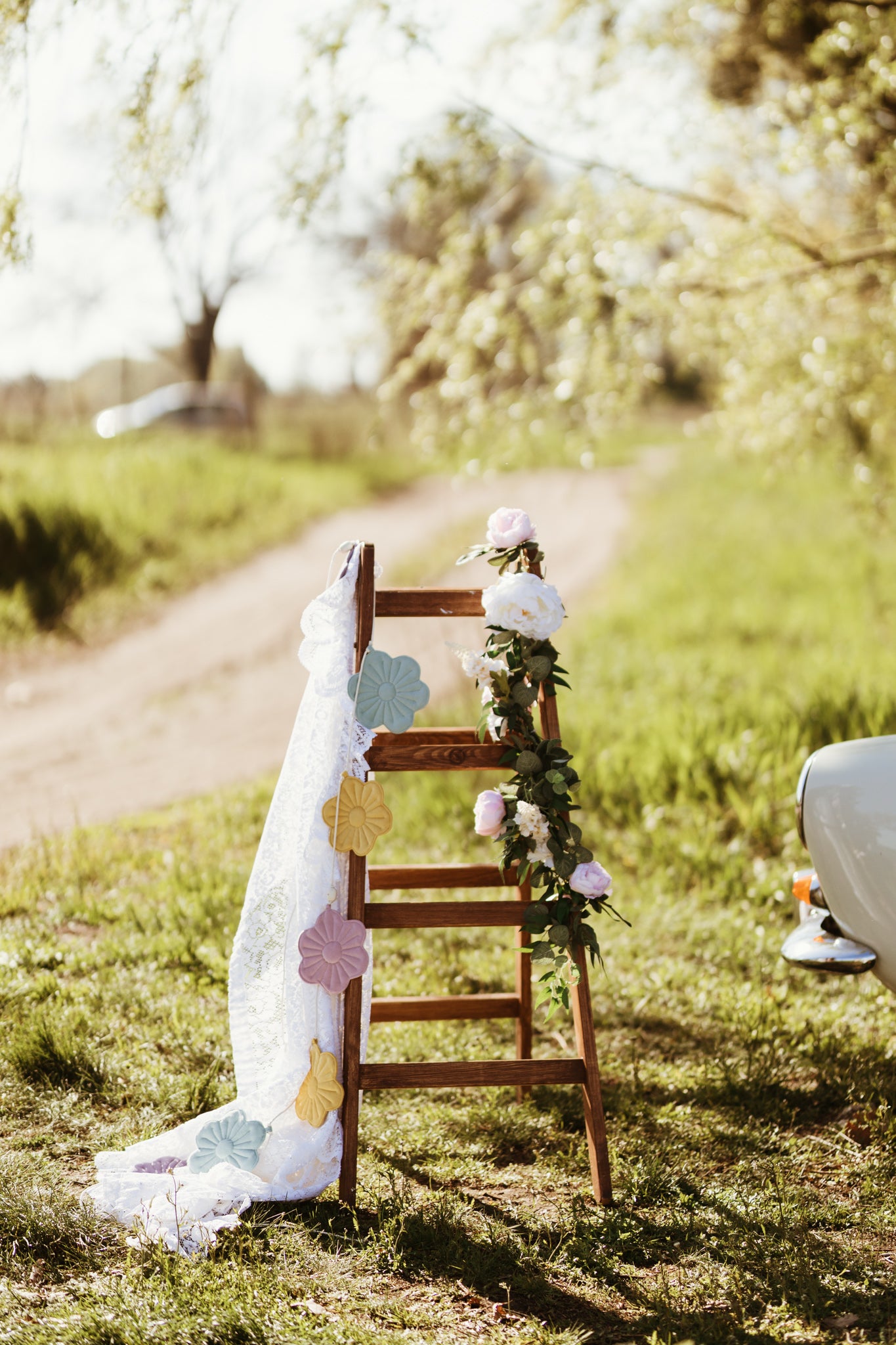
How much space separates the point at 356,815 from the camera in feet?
10.6

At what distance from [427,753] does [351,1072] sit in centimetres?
93

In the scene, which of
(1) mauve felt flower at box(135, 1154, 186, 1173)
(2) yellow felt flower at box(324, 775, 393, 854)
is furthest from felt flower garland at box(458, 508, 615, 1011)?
(1) mauve felt flower at box(135, 1154, 186, 1173)

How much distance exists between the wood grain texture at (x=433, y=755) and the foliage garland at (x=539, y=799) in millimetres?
41

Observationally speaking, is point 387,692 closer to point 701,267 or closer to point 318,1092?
point 318,1092

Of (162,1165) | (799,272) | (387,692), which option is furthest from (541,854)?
(799,272)

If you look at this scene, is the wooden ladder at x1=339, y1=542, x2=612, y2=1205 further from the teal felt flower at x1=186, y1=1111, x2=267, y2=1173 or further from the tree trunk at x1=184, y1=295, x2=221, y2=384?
the tree trunk at x1=184, y1=295, x2=221, y2=384

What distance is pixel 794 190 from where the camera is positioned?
30.3 feet

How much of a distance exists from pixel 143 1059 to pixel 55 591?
25.9 ft

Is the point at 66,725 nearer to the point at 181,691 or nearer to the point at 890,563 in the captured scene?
the point at 181,691

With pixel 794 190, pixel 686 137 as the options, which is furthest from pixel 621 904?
pixel 794 190

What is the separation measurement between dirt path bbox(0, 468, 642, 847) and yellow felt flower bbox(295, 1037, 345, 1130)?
3.13m

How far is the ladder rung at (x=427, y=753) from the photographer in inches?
129

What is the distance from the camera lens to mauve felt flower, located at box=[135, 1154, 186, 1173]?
3.24 m

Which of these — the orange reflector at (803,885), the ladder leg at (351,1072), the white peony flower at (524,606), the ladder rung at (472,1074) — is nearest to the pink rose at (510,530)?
the white peony flower at (524,606)
